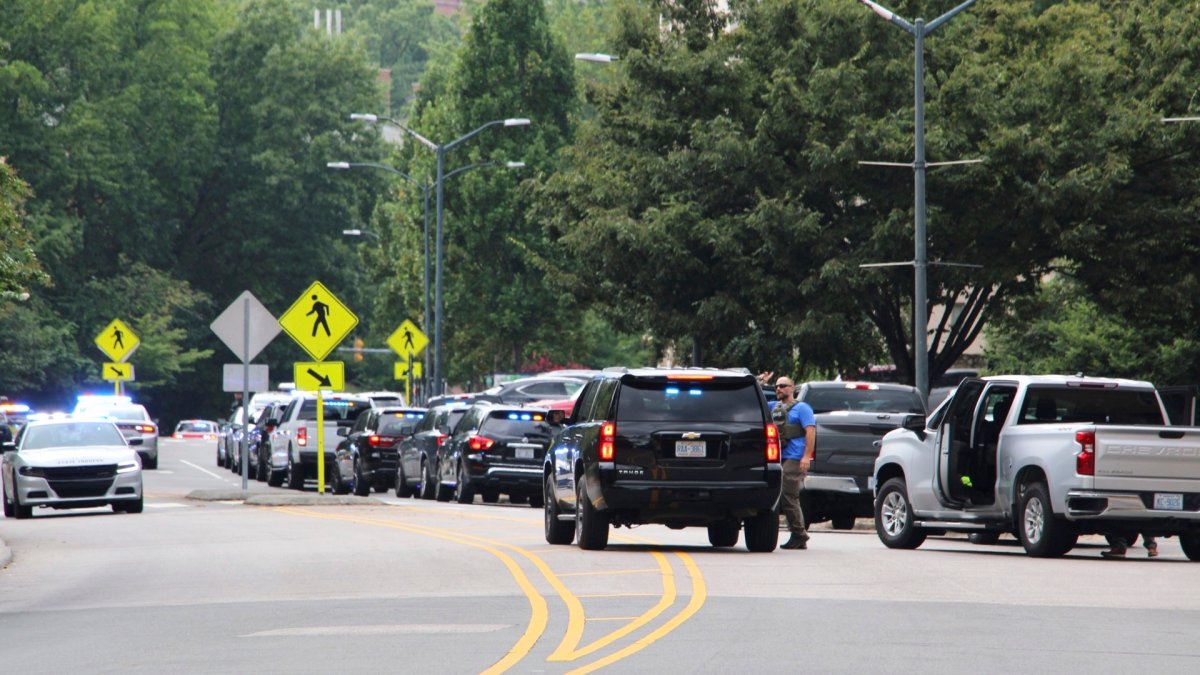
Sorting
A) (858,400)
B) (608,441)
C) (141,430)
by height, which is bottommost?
(141,430)

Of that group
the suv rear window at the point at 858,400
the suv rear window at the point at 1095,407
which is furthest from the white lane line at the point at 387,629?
the suv rear window at the point at 858,400

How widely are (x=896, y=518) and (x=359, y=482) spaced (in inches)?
711

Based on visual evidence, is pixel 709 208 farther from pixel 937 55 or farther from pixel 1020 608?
pixel 1020 608

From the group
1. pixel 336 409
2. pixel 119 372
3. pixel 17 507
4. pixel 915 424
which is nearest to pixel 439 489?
pixel 336 409

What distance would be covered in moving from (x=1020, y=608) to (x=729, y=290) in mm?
28604

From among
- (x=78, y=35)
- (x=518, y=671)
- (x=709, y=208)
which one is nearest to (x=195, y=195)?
(x=78, y=35)

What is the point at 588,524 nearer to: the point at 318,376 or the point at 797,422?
the point at 797,422

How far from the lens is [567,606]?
50.8 ft

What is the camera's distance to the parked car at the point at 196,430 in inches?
3949

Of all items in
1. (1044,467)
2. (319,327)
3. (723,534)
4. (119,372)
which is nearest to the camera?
(1044,467)

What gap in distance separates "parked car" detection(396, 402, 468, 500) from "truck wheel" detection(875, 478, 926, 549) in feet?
47.7

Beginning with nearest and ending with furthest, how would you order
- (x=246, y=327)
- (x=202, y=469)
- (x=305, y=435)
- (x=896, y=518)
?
(x=896, y=518), (x=246, y=327), (x=305, y=435), (x=202, y=469)

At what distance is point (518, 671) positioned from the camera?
38.1 feet

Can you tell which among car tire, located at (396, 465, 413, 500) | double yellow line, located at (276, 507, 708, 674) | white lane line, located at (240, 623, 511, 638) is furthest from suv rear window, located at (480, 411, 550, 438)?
white lane line, located at (240, 623, 511, 638)
